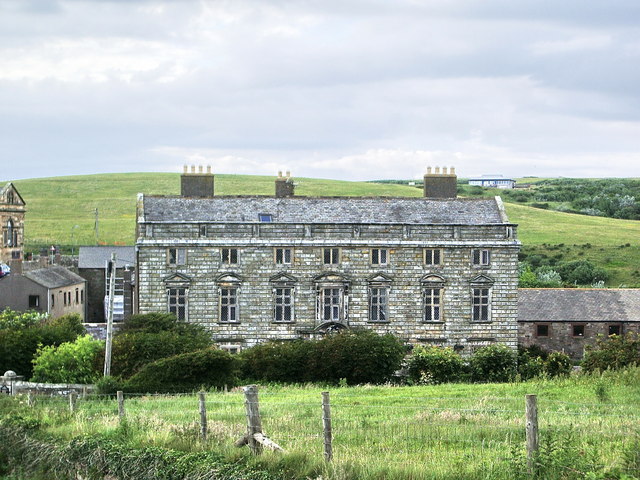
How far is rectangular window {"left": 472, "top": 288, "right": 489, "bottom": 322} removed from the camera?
5356 cm

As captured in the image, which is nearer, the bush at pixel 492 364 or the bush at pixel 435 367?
the bush at pixel 435 367

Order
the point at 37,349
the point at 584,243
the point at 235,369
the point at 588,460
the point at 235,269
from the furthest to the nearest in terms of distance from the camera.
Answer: the point at 584,243 → the point at 235,269 → the point at 37,349 → the point at 235,369 → the point at 588,460

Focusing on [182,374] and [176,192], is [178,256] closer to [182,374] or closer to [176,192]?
[182,374]

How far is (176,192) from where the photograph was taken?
159000 mm

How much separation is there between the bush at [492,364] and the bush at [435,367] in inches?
29.1

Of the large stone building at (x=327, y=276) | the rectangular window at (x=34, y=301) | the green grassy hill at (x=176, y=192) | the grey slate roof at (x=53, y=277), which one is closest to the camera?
the large stone building at (x=327, y=276)

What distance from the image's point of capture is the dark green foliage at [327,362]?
142 feet

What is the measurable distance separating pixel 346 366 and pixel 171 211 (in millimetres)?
16048

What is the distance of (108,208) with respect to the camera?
151 m

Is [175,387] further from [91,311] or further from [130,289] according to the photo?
[91,311]

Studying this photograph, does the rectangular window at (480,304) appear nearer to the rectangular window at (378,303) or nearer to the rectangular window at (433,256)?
the rectangular window at (433,256)

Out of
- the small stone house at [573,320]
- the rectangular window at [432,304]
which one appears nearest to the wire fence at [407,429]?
the rectangular window at [432,304]

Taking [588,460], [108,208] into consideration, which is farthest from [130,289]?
[108,208]

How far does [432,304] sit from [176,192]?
4341 inches
